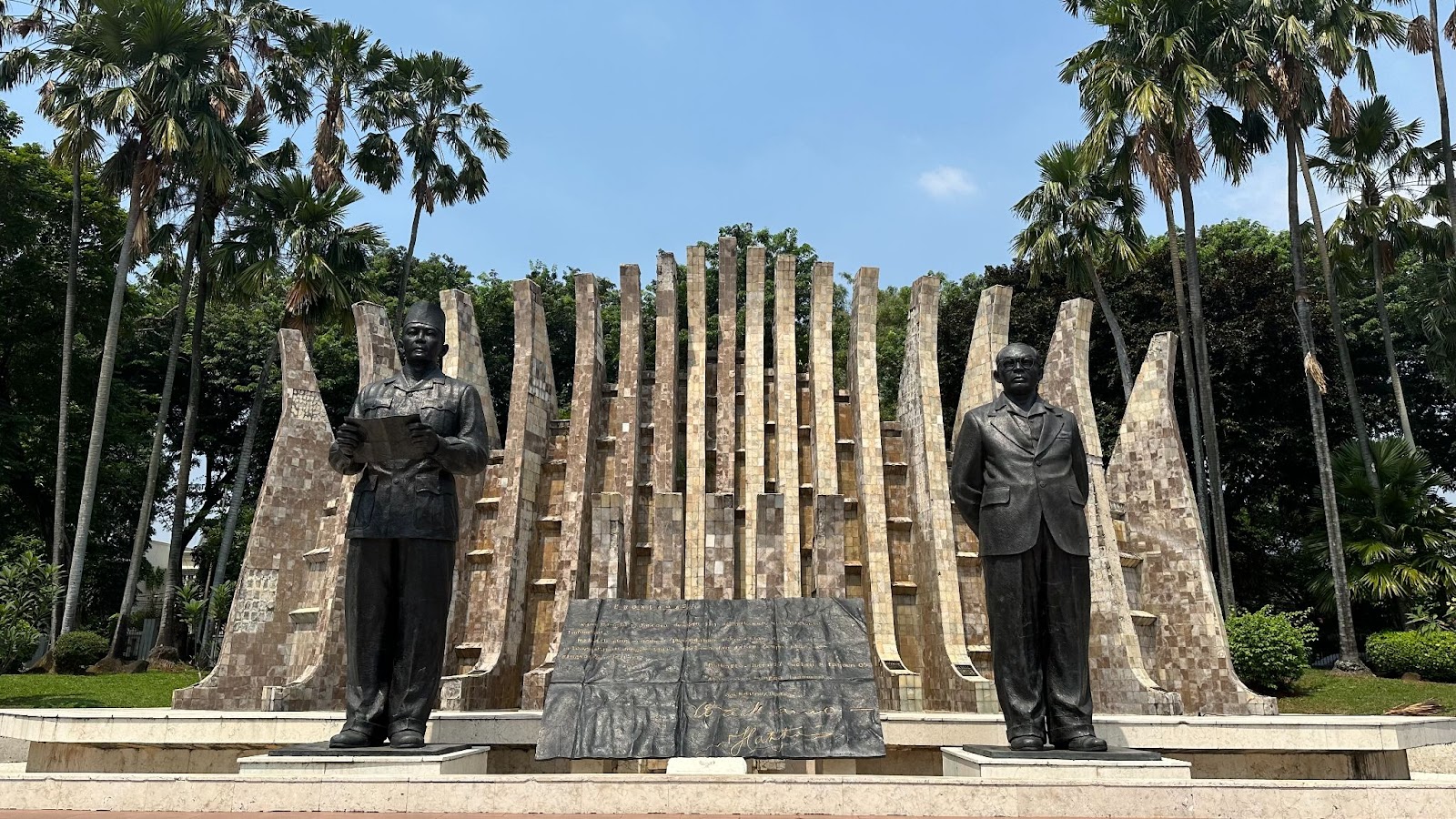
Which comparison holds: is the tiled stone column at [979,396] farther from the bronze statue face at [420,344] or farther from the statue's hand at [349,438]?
the statue's hand at [349,438]

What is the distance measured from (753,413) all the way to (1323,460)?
1194cm

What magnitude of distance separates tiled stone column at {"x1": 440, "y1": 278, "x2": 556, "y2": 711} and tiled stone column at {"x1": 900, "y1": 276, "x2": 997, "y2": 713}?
5.23 m

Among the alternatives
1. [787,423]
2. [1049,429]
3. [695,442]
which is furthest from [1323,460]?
[1049,429]

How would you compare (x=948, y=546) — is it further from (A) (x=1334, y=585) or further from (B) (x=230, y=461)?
(B) (x=230, y=461)

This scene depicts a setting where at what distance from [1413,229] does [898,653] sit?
715 inches

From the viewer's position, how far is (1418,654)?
17875 millimetres

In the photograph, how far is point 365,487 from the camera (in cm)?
619

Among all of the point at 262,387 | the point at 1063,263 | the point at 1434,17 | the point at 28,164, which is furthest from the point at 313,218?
the point at 1434,17

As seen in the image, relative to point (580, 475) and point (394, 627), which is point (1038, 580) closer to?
point (394, 627)

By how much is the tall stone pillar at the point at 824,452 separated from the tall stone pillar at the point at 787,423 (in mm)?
299

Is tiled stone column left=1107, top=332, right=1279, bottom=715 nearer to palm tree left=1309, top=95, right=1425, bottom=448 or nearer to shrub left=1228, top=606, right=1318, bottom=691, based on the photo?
Result: shrub left=1228, top=606, right=1318, bottom=691

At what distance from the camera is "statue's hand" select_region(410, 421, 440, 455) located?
5902mm

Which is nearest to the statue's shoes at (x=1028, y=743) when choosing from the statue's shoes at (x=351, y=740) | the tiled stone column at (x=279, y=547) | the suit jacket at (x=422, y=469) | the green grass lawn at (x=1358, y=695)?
the suit jacket at (x=422, y=469)

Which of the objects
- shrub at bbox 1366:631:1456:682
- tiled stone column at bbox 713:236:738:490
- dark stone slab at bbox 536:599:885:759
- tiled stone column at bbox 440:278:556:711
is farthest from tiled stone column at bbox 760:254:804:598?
shrub at bbox 1366:631:1456:682
